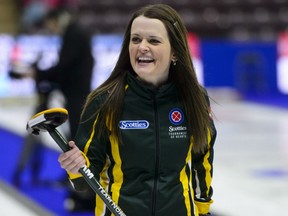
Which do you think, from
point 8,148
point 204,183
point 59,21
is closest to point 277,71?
point 8,148

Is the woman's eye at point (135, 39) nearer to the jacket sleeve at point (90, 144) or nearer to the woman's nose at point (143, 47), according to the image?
the woman's nose at point (143, 47)

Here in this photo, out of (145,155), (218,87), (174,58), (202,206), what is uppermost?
(174,58)

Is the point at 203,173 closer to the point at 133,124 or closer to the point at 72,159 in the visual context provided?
the point at 133,124

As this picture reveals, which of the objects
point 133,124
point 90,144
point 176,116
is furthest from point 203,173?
point 90,144

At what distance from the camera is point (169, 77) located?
9.98ft

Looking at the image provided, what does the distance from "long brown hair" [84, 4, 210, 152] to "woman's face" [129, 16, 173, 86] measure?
29 mm

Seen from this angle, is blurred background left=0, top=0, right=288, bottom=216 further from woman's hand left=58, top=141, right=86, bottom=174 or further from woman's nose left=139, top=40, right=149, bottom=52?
woman's hand left=58, top=141, right=86, bottom=174

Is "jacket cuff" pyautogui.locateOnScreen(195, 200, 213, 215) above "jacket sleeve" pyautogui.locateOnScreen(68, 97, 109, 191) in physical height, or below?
below

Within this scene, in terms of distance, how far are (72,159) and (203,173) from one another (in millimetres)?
620

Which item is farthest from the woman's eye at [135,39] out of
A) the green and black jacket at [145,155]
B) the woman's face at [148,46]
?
the green and black jacket at [145,155]

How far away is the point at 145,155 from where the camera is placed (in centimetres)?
287

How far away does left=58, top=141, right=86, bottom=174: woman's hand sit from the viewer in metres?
2.72

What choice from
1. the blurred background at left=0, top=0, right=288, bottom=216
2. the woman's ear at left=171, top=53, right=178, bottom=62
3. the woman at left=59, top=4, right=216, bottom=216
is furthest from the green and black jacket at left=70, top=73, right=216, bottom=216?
the blurred background at left=0, top=0, right=288, bottom=216

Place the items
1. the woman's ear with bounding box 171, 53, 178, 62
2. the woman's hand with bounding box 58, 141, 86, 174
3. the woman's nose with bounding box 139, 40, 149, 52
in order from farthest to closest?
the woman's ear with bounding box 171, 53, 178, 62, the woman's nose with bounding box 139, 40, 149, 52, the woman's hand with bounding box 58, 141, 86, 174
